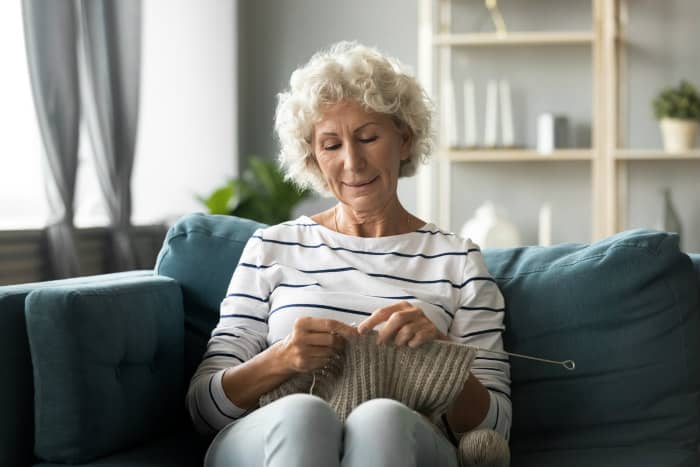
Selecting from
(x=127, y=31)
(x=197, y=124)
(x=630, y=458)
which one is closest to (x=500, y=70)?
(x=197, y=124)

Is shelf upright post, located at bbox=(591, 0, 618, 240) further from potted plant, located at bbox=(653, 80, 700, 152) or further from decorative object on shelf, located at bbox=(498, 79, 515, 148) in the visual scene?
decorative object on shelf, located at bbox=(498, 79, 515, 148)

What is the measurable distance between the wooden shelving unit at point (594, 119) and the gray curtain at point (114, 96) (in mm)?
1325

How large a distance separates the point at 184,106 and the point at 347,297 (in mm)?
3037

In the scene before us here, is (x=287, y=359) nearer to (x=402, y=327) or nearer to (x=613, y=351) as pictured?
(x=402, y=327)

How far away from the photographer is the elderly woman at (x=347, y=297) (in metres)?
1.53

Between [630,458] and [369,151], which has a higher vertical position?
[369,151]

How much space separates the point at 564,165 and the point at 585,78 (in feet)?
1.36

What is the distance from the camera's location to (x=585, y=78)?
466 cm

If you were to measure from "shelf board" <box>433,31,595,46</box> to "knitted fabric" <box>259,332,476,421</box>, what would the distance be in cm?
303

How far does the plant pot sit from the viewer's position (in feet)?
14.5

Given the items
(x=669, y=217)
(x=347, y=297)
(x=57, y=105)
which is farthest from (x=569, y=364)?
(x=669, y=217)

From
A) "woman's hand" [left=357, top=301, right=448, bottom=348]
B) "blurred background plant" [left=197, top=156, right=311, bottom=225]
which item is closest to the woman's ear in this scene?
"woman's hand" [left=357, top=301, right=448, bottom=348]

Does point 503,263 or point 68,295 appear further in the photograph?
point 503,263

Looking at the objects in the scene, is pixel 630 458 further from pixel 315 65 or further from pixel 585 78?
pixel 585 78
